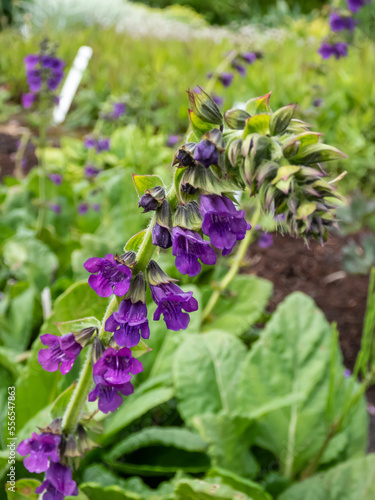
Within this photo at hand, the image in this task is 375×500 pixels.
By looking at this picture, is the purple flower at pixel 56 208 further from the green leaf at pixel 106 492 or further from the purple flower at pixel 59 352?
the purple flower at pixel 59 352

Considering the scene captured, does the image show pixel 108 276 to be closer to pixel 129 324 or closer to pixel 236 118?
pixel 129 324

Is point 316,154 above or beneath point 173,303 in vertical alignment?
above

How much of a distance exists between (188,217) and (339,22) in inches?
86.3

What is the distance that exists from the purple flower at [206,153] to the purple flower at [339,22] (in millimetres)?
2154

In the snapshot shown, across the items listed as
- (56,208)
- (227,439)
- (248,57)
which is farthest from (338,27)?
(227,439)

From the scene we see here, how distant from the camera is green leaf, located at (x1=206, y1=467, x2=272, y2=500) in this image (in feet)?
4.24

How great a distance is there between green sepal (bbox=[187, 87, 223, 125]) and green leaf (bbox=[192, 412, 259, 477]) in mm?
945

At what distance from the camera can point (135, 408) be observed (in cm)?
149

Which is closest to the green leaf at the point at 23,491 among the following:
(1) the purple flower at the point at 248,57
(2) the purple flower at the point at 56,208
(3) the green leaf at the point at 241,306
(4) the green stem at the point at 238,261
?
(4) the green stem at the point at 238,261

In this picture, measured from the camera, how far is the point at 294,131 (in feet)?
2.64

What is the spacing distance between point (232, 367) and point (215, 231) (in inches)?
44.9

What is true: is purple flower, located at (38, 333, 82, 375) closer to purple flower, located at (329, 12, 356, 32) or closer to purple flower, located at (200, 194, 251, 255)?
purple flower, located at (200, 194, 251, 255)

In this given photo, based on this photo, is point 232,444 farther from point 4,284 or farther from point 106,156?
point 106,156

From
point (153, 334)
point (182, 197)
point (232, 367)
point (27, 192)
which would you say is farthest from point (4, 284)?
point (182, 197)
